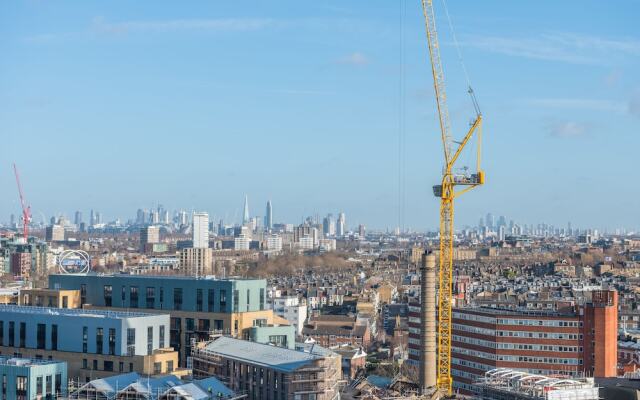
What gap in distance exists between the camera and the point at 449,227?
37312mm

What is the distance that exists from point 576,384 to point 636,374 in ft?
25.6

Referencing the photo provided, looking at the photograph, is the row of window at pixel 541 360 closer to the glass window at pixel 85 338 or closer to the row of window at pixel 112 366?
the row of window at pixel 112 366

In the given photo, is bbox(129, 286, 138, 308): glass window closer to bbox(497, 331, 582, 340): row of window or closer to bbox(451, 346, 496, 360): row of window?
bbox(451, 346, 496, 360): row of window

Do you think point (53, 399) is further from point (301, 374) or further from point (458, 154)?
point (458, 154)

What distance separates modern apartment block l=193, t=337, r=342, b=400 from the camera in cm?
2373

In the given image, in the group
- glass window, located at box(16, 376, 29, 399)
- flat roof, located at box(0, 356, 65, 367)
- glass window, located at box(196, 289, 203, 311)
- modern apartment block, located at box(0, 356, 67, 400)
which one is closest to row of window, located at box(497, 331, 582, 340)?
glass window, located at box(196, 289, 203, 311)

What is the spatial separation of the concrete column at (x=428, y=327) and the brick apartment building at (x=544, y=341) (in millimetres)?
3633

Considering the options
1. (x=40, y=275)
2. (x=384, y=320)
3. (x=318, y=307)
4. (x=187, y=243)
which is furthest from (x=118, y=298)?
(x=187, y=243)

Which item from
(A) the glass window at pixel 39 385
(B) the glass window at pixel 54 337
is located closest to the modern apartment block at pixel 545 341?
(B) the glass window at pixel 54 337

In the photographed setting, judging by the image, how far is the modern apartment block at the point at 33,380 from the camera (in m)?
23.9

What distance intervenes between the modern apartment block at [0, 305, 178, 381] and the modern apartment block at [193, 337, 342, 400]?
50.9 inches

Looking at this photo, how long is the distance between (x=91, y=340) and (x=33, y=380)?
291 cm

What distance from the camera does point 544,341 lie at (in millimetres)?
35000

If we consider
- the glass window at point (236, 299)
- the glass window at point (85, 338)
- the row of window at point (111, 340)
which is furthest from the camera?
the glass window at point (236, 299)
